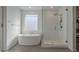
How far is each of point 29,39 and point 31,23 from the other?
0.40 metres

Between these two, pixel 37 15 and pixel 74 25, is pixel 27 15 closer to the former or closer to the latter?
pixel 37 15

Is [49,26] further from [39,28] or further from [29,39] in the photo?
[29,39]

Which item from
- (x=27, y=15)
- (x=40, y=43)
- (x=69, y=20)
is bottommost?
(x=40, y=43)

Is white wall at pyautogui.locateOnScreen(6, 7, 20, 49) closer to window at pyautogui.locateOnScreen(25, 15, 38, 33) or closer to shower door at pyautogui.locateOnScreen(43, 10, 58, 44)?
window at pyautogui.locateOnScreen(25, 15, 38, 33)

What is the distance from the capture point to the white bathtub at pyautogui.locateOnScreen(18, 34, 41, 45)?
2255 mm

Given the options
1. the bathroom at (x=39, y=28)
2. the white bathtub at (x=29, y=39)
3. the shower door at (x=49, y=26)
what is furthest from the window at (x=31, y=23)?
the shower door at (x=49, y=26)

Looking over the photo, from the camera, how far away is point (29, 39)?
7.75 ft

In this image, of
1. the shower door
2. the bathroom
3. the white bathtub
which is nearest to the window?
the bathroom

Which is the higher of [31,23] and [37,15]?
[37,15]

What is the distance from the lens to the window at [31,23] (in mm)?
2382

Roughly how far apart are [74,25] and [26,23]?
3.65 feet

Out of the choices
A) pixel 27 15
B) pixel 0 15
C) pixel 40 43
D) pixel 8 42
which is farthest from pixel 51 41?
pixel 0 15

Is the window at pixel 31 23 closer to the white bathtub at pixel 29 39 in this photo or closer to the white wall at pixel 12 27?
the white bathtub at pixel 29 39

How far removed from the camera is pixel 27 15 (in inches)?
93.8
